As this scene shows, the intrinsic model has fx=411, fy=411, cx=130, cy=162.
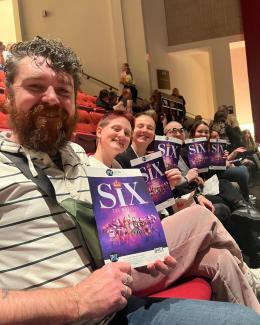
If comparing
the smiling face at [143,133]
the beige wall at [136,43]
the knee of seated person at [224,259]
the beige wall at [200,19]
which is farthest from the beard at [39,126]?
the beige wall at [200,19]

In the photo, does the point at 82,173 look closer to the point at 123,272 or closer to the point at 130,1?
the point at 123,272

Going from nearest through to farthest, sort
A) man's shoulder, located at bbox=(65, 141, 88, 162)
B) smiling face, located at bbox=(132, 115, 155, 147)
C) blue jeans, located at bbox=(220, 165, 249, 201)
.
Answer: man's shoulder, located at bbox=(65, 141, 88, 162) → smiling face, located at bbox=(132, 115, 155, 147) → blue jeans, located at bbox=(220, 165, 249, 201)

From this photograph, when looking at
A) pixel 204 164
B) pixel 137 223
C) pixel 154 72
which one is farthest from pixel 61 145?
pixel 154 72

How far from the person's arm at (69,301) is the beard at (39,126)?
14.5 inches

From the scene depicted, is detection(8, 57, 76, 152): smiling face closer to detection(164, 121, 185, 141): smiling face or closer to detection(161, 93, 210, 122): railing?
detection(164, 121, 185, 141): smiling face

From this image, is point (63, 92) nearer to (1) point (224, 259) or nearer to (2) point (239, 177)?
(1) point (224, 259)

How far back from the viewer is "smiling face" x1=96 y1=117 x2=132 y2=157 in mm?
1880

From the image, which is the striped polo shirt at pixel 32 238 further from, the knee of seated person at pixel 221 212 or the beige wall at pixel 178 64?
the beige wall at pixel 178 64

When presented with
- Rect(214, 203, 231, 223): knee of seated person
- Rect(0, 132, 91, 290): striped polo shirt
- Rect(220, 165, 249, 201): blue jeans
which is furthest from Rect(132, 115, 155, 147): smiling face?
Rect(220, 165, 249, 201): blue jeans

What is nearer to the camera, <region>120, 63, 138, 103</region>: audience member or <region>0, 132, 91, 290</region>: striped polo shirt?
<region>0, 132, 91, 290</region>: striped polo shirt

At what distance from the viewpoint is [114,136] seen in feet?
6.29

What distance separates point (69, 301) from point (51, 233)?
0.18 meters

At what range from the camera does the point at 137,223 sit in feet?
3.21

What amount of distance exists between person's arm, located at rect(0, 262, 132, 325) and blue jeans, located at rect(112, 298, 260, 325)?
18 centimetres
